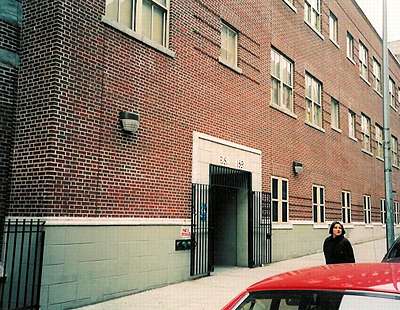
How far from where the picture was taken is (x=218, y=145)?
12.2 meters

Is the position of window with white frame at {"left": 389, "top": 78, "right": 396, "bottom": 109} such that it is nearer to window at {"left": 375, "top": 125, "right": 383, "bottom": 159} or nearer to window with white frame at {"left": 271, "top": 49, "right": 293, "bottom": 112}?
window at {"left": 375, "top": 125, "right": 383, "bottom": 159}

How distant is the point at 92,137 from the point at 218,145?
4.54 m

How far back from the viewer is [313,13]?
66.7ft

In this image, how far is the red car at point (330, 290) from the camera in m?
2.52

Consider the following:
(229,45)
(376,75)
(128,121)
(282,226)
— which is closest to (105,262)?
(128,121)

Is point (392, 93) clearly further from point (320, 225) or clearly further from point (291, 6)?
point (291, 6)

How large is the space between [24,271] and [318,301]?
5.95 m

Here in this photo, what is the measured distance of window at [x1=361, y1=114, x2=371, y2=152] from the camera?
2616 cm

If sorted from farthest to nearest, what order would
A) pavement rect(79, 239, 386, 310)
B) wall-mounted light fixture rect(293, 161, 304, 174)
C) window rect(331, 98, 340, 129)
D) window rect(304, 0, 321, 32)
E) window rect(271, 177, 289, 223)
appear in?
window rect(331, 98, 340, 129), window rect(304, 0, 321, 32), wall-mounted light fixture rect(293, 161, 304, 174), window rect(271, 177, 289, 223), pavement rect(79, 239, 386, 310)

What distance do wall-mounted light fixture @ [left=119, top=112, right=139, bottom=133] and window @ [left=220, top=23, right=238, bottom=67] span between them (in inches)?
176

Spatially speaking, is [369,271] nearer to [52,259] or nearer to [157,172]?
[52,259]

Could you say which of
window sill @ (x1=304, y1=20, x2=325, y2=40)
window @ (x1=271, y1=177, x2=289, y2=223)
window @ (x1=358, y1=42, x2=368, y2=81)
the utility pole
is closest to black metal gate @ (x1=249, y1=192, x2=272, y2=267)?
window @ (x1=271, y1=177, x2=289, y2=223)

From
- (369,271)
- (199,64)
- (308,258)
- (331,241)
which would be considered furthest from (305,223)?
(369,271)

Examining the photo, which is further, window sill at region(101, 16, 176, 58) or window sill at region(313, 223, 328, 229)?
window sill at region(313, 223, 328, 229)
